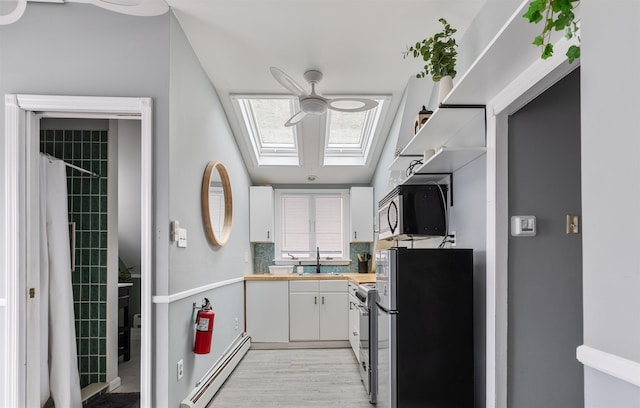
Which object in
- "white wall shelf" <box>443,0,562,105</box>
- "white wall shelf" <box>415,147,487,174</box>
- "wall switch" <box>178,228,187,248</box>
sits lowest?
"wall switch" <box>178,228,187,248</box>

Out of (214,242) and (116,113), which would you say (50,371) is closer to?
(214,242)

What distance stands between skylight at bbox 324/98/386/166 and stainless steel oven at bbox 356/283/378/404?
2018 mm

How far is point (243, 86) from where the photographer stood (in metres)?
3.75

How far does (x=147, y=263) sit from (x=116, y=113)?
3.07ft

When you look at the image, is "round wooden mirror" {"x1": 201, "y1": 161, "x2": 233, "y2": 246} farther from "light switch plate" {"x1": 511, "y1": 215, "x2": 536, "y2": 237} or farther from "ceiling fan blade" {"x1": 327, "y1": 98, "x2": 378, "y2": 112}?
"light switch plate" {"x1": 511, "y1": 215, "x2": 536, "y2": 237}

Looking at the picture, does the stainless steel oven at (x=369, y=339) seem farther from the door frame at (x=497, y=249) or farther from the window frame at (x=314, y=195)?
the window frame at (x=314, y=195)

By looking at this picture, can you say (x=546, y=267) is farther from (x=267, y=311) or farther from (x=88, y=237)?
(x=267, y=311)

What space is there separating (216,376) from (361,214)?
290 centimetres

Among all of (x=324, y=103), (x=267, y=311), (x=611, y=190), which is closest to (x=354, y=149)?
(x=324, y=103)

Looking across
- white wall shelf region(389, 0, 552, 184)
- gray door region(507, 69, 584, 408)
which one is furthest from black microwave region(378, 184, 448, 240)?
gray door region(507, 69, 584, 408)

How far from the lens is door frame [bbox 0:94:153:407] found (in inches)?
93.0

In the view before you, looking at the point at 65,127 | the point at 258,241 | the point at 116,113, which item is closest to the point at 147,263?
the point at 116,113

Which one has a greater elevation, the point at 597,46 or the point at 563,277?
the point at 597,46

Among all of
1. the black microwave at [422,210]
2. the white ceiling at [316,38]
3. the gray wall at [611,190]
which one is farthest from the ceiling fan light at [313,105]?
the gray wall at [611,190]
